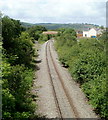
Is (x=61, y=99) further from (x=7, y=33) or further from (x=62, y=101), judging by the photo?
(x=7, y=33)

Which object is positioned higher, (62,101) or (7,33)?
(7,33)

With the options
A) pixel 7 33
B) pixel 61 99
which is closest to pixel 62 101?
pixel 61 99

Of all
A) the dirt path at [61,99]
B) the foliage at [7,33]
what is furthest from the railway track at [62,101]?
the foliage at [7,33]

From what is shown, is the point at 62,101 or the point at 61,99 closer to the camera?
the point at 62,101

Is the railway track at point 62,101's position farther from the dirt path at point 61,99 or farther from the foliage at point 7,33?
the foliage at point 7,33

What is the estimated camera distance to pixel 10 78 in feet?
29.5

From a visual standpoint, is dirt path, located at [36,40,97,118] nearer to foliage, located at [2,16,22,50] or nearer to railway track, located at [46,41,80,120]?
railway track, located at [46,41,80,120]

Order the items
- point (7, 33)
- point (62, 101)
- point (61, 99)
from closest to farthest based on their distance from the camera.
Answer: point (62, 101) → point (61, 99) → point (7, 33)

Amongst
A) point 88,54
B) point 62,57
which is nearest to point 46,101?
point 88,54

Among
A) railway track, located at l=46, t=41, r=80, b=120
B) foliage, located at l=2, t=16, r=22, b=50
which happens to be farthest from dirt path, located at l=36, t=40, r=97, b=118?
foliage, located at l=2, t=16, r=22, b=50

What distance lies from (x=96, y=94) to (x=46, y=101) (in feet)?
12.1

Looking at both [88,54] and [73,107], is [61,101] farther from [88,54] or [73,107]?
[88,54]

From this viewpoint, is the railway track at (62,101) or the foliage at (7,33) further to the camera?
the foliage at (7,33)

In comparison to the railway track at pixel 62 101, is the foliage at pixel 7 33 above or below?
above
